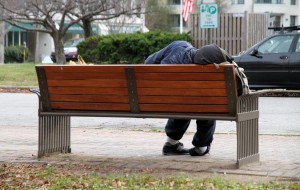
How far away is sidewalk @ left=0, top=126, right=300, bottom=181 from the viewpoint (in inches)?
288

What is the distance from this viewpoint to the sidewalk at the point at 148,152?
24.0ft

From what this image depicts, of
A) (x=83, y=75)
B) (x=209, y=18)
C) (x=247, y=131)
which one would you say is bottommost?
(x=247, y=131)

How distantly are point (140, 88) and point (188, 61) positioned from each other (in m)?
0.61

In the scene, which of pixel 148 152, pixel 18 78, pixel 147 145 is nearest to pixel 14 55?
pixel 18 78

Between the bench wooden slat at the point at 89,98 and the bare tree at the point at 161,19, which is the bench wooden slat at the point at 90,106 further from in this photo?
the bare tree at the point at 161,19

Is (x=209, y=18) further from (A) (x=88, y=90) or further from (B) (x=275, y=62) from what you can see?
(A) (x=88, y=90)

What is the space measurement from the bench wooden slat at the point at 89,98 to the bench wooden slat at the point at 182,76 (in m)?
0.35

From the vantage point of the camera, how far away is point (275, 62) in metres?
18.1

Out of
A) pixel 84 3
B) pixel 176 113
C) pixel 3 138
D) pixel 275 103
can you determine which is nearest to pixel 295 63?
pixel 275 103

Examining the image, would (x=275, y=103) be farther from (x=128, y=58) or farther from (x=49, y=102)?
(x=128, y=58)

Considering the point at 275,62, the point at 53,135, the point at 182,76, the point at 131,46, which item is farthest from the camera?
the point at 131,46

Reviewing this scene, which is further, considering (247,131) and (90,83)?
(90,83)

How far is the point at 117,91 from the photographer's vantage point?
24.9ft

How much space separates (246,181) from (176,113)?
121 centimetres
